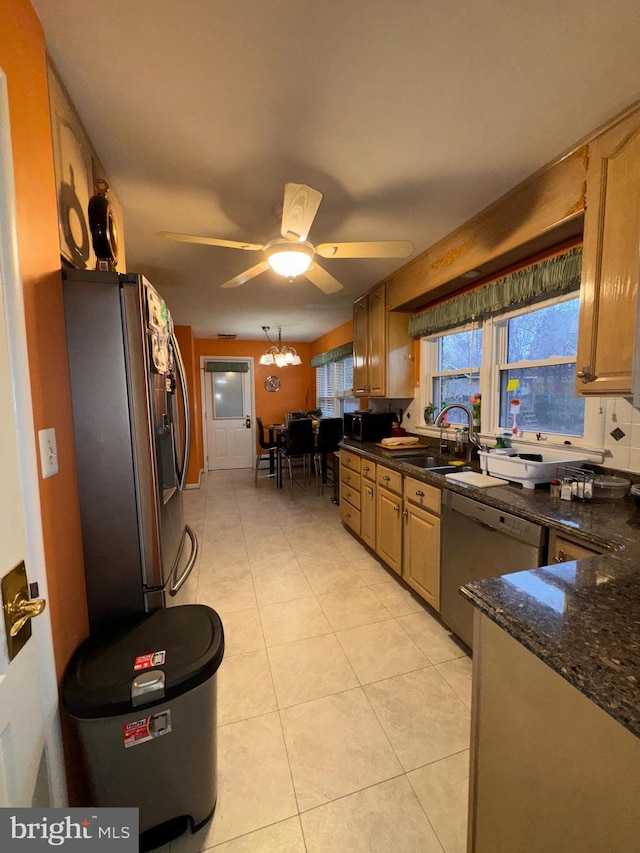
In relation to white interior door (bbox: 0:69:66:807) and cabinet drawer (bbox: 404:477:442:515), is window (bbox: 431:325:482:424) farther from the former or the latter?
white interior door (bbox: 0:69:66:807)

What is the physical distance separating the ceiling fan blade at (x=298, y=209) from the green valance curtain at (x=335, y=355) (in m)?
2.96

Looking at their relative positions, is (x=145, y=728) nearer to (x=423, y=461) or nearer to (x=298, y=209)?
(x=298, y=209)

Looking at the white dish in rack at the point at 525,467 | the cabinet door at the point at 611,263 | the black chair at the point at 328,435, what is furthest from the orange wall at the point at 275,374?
the cabinet door at the point at 611,263

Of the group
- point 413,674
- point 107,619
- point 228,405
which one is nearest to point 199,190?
point 107,619

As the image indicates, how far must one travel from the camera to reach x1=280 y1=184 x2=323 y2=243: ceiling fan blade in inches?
57.2

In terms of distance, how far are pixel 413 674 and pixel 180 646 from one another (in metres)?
1.25

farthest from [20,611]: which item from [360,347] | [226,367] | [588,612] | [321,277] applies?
[226,367]

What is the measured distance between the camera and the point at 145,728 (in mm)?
939

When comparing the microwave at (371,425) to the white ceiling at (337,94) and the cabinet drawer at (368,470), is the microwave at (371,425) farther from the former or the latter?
the white ceiling at (337,94)

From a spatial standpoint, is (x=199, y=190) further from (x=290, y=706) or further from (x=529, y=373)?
(x=290, y=706)

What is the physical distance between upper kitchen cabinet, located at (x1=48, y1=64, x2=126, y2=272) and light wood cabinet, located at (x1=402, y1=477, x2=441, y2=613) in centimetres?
203

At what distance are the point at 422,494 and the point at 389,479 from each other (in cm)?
43

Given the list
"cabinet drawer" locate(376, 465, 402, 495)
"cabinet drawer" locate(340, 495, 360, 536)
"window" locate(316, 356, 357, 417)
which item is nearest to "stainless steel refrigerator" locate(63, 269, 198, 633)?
"cabinet drawer" locate(376, 465, 402, 495)

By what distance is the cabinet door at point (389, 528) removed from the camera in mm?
2480
